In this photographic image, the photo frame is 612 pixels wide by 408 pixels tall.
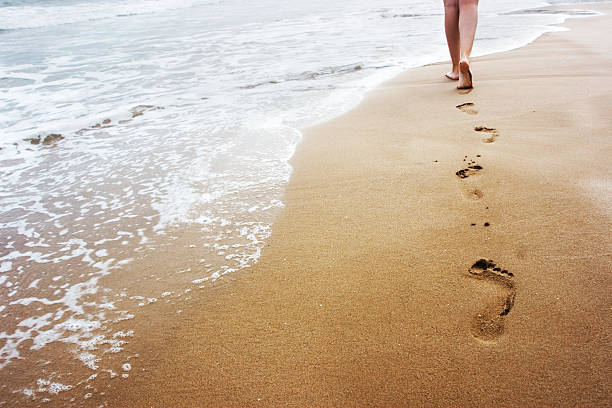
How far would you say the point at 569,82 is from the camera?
3.06 metres

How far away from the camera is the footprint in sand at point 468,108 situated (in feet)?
9.10

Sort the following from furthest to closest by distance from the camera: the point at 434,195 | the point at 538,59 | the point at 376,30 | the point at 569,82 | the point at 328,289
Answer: the point at 376,30, the point at 538,59, the point at 569,82, the point at 434,195, the point at 328,289

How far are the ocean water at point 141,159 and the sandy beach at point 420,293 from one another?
0.15 metres

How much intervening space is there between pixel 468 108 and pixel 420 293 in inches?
80.1

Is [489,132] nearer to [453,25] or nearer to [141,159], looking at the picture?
[453,25]

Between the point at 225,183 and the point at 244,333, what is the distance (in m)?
1.16

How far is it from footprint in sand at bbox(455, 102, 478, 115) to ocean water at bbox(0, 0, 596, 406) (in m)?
0.92

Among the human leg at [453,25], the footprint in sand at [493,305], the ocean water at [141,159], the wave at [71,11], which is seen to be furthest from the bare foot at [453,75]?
the wave at [71,11]

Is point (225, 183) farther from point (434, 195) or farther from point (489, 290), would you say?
point (489, 290)

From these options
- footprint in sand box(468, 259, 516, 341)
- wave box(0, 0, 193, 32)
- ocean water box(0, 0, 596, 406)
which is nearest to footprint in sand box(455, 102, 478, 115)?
ocean water box(0, 0, 596, 406)

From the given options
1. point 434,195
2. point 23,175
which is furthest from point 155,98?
point 434,195

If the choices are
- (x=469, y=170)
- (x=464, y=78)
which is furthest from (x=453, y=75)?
(x=469, y=170)

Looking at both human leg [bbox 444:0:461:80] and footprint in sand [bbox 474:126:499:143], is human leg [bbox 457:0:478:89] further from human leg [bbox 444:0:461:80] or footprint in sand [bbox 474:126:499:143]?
footprint in sand [bbox 474:126:499:143]

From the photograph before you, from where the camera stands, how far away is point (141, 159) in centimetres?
266
